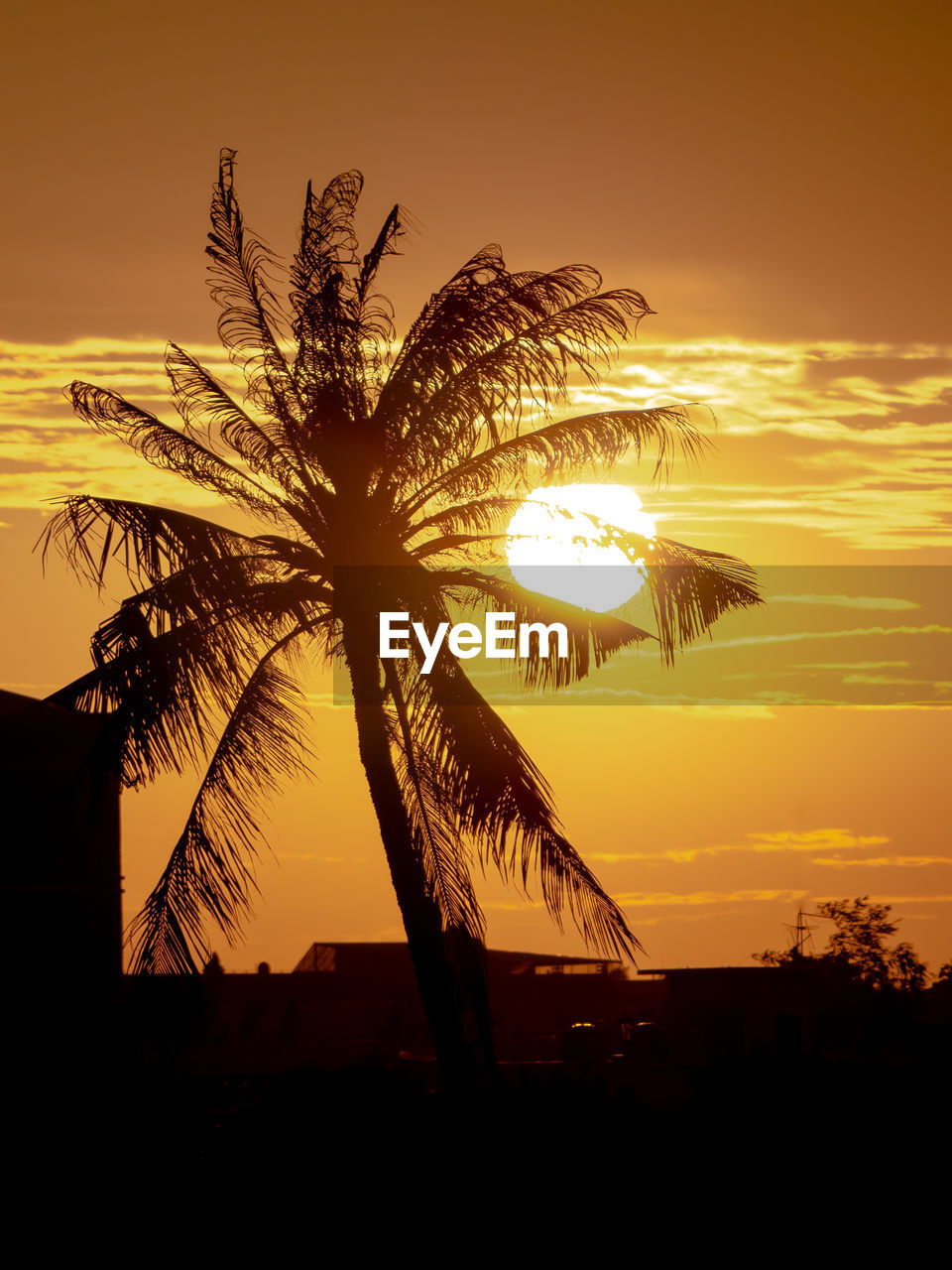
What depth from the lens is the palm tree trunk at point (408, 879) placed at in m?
14.1

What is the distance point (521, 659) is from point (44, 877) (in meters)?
10.9

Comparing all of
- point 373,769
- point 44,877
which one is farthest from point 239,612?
point 44,877

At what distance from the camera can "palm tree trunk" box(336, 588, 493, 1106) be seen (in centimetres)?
1409

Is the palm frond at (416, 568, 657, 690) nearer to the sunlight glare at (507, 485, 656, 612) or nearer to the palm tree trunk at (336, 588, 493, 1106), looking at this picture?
the sunlight glare at (507, 485, 656, 612)

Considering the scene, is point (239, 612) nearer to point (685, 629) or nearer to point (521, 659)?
point (521, 659)

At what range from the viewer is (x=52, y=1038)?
2214cm

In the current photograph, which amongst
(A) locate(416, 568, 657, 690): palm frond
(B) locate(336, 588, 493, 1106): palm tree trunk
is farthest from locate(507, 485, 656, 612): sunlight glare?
(B) locate(336, 588, 493, 1106): palm tree trunk

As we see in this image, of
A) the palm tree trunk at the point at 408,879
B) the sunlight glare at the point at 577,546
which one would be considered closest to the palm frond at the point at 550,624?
the sunlight glare at the point at 577,546

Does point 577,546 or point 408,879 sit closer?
point 408,879

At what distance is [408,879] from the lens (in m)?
14.3

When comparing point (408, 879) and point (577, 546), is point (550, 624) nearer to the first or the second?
point (577, 546)

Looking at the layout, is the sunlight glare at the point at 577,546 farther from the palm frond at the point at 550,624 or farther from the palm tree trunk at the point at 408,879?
the palm tree trunk at the point at 408,879


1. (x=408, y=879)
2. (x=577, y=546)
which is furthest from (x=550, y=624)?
(x=408, y=879)

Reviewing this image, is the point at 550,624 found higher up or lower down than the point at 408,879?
higher up
